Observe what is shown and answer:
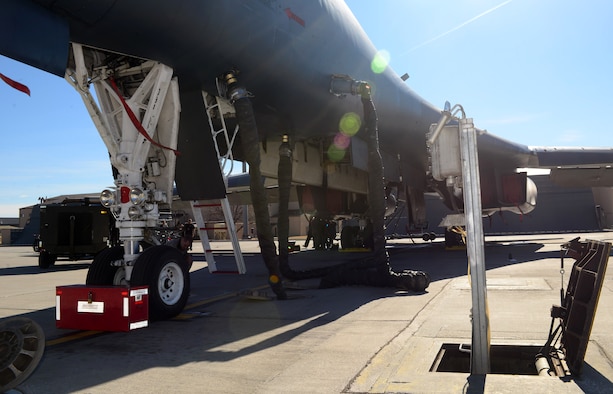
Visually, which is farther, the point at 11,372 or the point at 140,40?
the point at 140,40

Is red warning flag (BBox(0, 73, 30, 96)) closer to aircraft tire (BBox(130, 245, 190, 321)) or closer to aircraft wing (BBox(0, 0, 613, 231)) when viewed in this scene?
aircraft wing (BBox(0, 0, 613, 231))

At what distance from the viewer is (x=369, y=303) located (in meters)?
6.65

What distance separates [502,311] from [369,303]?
182cm

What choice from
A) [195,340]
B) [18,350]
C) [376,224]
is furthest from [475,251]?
[376,224]

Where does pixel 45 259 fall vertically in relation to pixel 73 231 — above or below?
below

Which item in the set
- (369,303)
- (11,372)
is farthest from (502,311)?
(11,372)

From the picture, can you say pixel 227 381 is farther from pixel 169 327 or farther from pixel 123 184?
pixel 123 184

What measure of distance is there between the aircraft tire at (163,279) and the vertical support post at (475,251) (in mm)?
3516

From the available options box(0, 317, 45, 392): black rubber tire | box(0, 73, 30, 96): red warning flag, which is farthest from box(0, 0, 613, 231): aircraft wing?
box(0, 317, 45, 392): black rubber tire

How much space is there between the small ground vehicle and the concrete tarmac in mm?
7719

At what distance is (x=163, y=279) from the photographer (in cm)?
550

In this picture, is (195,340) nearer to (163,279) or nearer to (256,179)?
(163,279)

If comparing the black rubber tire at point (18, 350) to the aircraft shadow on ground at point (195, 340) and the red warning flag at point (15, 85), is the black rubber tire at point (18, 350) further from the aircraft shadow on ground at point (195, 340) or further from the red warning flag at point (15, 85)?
the red warning flag at point (15, 85)

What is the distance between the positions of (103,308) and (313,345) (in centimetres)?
234
